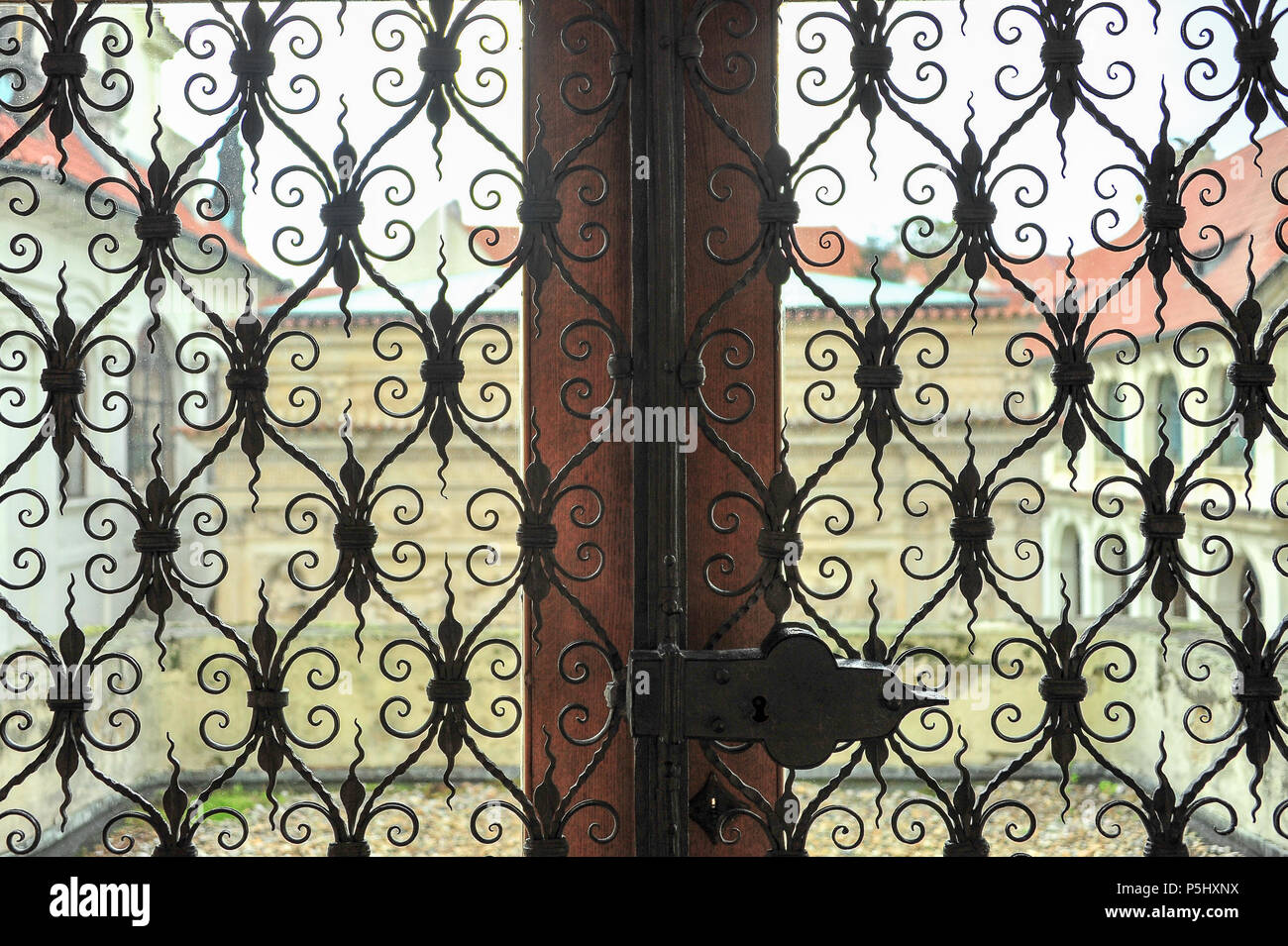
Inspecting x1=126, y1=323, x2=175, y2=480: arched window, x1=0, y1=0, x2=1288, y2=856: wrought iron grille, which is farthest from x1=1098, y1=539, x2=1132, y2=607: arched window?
x1=126, y1=323, x2=175, y2=480: arched window

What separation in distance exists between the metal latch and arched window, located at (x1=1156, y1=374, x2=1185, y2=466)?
1.89 ft

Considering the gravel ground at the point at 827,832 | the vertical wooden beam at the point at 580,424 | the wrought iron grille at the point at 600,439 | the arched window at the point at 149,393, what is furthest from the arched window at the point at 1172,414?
the arched window at the point at 149,393

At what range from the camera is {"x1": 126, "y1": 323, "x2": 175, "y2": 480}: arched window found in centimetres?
152

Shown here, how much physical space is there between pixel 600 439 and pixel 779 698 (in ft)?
1.51

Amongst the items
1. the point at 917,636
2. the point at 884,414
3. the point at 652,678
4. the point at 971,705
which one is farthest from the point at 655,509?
the point at 971,705

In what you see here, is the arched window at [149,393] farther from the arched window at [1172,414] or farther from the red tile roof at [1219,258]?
the arched window at [1172,414]

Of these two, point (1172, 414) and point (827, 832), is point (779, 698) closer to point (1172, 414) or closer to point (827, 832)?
point (827, 832)

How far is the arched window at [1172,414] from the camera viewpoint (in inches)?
60.4

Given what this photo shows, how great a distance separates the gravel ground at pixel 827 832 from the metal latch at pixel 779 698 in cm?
25

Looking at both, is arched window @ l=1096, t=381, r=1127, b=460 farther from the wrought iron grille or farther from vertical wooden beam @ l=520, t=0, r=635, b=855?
vertical wooden beam @ l=520, t=0, r=635, b=855

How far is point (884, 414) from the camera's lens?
1452 millimetres
